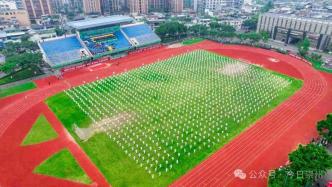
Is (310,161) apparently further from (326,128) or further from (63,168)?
(63,168)

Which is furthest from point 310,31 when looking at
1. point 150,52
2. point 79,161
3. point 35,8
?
point 35,8

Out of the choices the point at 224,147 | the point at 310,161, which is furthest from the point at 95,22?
the point at 310,161

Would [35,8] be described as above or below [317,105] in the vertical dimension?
above

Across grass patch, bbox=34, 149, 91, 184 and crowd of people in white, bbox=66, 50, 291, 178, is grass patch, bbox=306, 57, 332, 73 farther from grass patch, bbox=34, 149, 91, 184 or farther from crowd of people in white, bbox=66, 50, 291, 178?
grass patch, bbox=34, 149, 91, 184

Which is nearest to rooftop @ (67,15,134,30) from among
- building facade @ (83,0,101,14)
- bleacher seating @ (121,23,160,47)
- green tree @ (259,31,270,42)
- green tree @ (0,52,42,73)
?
bleacher seating @ (121,23,160,47)

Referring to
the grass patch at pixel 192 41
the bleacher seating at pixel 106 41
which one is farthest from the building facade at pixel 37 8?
the grass patch at pixel 192 41

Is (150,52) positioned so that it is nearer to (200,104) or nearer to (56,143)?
(200,104)
